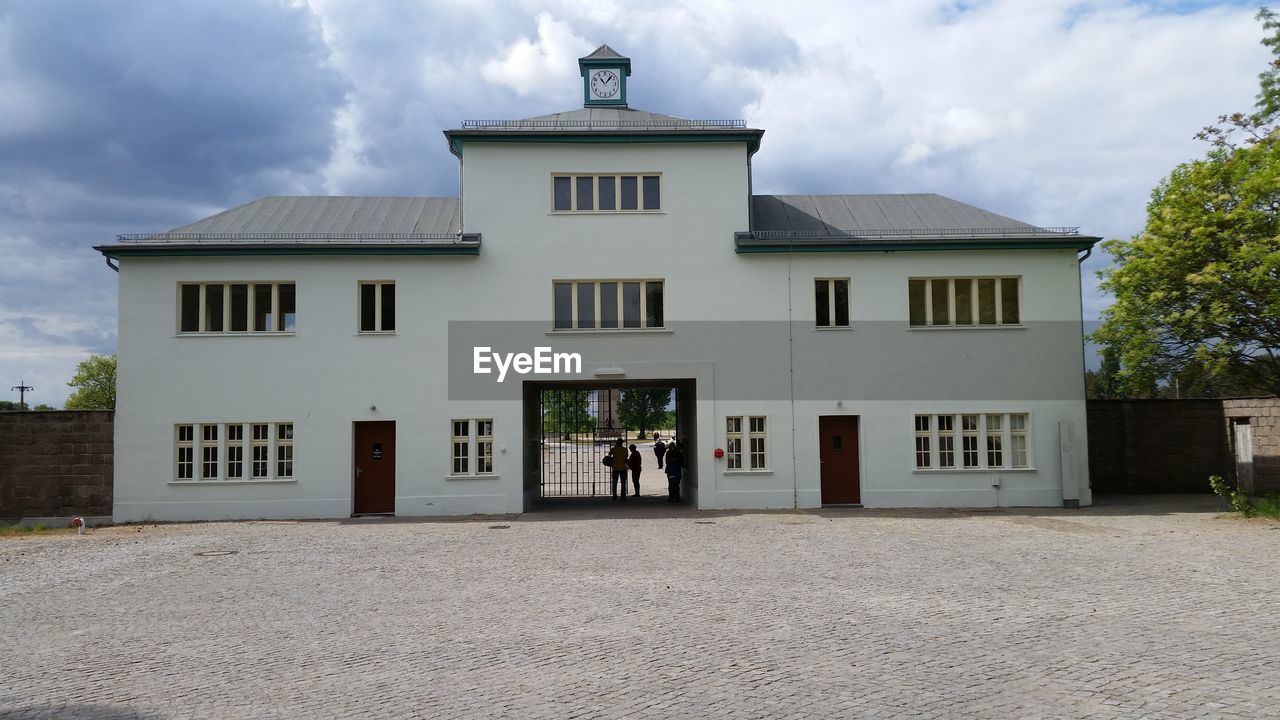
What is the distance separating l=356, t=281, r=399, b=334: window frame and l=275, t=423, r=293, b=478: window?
2780 mm

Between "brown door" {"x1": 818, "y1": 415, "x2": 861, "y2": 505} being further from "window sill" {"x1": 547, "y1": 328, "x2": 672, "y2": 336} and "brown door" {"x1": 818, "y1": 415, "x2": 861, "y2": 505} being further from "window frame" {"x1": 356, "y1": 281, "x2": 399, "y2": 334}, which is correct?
"window frame" {"x1": 356, "y1": 281, "x2": 399, "y2": 334}

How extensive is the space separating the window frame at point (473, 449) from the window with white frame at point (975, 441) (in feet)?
32.5

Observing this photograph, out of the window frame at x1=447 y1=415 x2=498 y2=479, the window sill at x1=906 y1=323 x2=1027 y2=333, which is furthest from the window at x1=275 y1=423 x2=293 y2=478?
the window sill at x1=906 y1=323 x2=1027 y2=333

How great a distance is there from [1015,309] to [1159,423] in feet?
21.6

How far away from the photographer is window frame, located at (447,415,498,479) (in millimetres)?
20672

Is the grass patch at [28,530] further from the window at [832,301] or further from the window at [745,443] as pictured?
the window at [832,301]

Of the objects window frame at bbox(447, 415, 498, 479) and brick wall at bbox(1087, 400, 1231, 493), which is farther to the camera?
brick wall at bbox(1087, 400, 1231, 493)

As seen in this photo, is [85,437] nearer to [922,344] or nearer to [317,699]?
[317,699]

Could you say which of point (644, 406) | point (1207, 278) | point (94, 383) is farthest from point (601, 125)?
point (94, 383)

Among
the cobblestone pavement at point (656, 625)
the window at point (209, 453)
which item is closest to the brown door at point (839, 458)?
the cobblestone pavement at point (656, 625)

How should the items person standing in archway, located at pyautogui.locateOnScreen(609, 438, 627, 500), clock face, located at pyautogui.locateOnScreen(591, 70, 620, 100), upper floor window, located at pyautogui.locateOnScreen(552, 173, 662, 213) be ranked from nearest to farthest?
upper floor window, located at pyautogui.locateOnScreen(552, 173, 662, 213)
clock face, located at pyautogui.locateOnScreen(591, 70, 620, 100)
person standing in archway, located at pyautogui.locateOnScreen(609, 438, 627, 500)

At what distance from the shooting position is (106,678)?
7551 millimetres

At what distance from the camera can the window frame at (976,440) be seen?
69.3 feet

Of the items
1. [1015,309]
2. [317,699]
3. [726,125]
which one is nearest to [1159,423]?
[1015,309]
